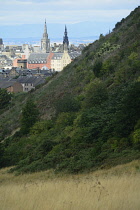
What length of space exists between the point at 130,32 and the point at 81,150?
28.7m

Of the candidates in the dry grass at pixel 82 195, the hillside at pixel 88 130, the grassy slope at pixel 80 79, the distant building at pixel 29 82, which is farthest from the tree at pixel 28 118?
the distant building at pixel 29 82

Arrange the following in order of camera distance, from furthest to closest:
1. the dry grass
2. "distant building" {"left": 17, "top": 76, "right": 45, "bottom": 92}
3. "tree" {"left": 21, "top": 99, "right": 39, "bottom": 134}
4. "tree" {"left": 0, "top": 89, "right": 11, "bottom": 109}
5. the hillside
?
"distant building" {"left": 17, "top": 76, "right": 45, "bottom": 92} < "tree" {"left": 0, "top": 89, "right": 11, "bottom": 109} < "tree" {"left": 21, "top": 99, "right": 39, "bottom": 134} < the hillside < the dry grass

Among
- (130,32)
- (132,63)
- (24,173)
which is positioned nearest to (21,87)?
(130,32)

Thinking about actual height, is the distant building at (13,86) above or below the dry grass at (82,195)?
above

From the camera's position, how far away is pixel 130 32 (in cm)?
4431

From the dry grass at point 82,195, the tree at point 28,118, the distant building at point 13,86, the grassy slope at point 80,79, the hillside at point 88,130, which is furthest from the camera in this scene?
the distant building at point 13,86

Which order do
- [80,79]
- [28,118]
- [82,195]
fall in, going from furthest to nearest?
[80,79], [28,118], [82,195]

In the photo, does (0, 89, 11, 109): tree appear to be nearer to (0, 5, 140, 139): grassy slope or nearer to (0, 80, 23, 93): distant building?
(0, 5, 140, 139): grassy slope

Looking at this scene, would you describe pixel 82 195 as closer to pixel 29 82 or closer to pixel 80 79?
pixel 80 79

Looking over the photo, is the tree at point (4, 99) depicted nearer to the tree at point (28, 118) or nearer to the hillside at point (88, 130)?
the hillside at point (88, 130)

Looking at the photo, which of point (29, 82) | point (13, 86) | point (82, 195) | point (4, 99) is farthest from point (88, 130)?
point (29, 82)

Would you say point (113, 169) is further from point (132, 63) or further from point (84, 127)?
point (132, 63)

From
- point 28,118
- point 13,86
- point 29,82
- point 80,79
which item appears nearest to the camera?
point 28,118

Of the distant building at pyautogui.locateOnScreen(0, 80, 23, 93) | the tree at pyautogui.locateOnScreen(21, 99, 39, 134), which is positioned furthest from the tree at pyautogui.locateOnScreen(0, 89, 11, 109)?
the distant building at pyautogui.locateOnScreen(0, 80, 23, 93)
